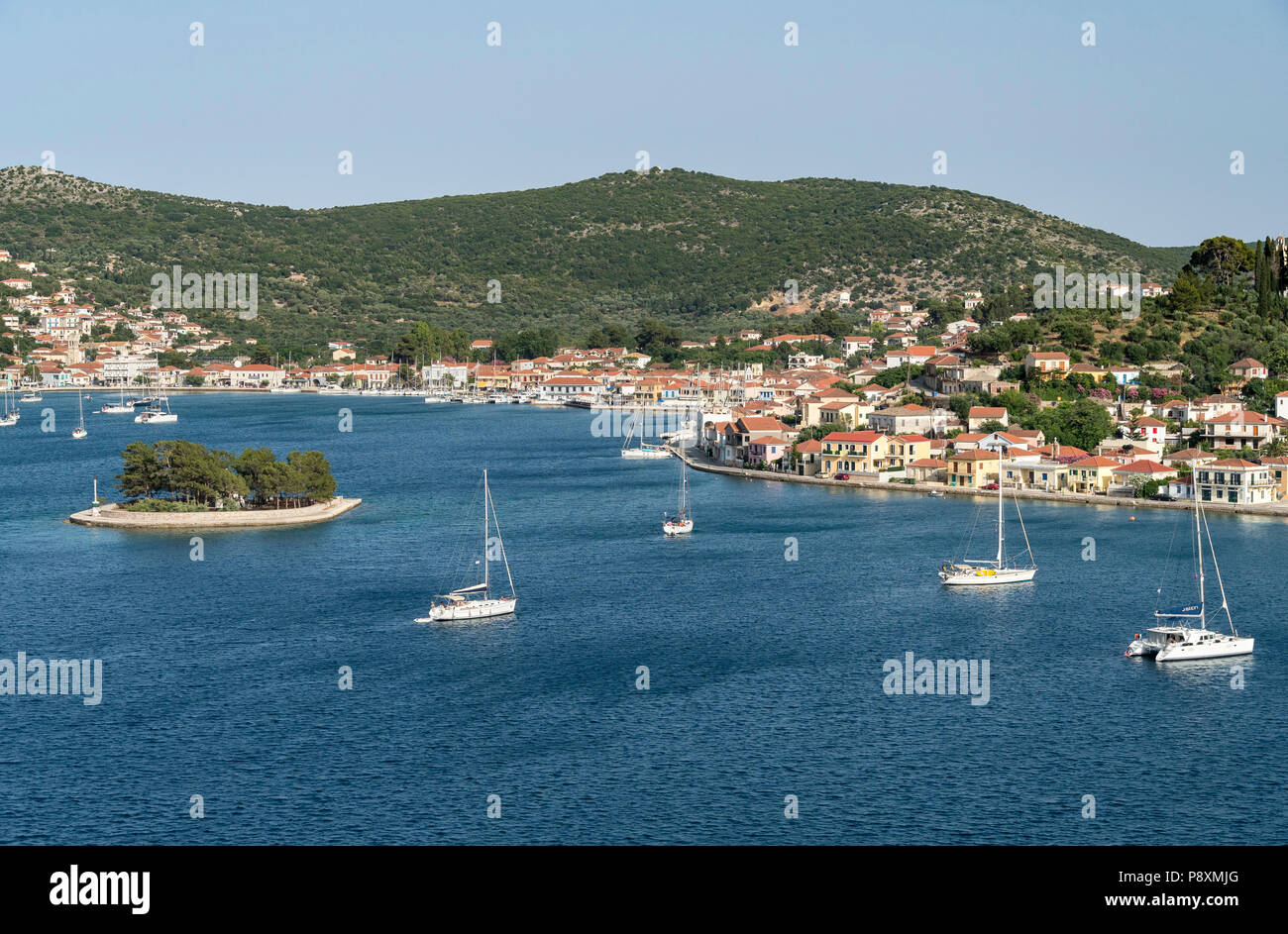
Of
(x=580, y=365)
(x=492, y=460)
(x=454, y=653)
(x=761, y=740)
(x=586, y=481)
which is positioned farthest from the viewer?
(x=580, y=365)

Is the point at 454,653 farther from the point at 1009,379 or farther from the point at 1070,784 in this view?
the point at 1009,379

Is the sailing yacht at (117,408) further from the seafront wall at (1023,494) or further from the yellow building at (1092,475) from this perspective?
the yellow building at (1092,475)

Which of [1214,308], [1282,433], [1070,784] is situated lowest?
[1070,784]

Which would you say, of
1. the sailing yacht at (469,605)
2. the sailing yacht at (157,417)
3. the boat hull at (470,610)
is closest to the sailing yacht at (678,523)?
the sailing yacht at (469,605)

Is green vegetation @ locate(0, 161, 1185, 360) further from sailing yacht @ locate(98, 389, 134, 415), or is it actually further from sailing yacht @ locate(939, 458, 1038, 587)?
sailing yacht @ locate(939, 458, 1038, 587)

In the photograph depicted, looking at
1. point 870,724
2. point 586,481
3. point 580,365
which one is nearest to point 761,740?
point 870,724

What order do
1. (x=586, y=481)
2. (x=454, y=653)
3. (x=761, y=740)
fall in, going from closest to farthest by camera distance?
(x=761, y=740)
(x=454, y=653)
(x=586, y=481)

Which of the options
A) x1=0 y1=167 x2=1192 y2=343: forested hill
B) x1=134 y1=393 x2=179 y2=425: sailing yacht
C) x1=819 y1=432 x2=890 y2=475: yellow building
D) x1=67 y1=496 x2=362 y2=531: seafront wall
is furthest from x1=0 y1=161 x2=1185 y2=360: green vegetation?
x1=67 y1=496 x2=362 y2=531: seafront wall
